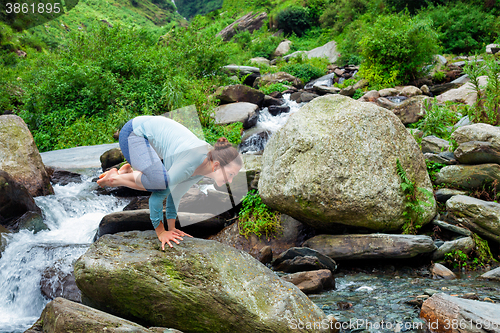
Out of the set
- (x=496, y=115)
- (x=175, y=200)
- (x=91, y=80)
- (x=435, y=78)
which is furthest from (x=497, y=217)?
(x=91, y=80)

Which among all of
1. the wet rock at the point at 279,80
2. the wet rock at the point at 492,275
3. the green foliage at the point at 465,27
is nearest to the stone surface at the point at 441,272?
the wet rock at the point at 492,275

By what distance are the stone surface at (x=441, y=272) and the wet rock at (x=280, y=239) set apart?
199cm

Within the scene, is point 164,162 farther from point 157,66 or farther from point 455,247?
point 157,66

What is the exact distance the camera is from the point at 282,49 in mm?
27203

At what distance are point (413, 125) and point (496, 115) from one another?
2.47 m

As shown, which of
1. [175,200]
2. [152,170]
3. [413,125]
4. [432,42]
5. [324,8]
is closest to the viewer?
[152,170]

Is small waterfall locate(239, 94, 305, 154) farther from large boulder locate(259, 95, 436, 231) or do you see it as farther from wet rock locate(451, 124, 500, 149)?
wet rock locate(451, 124, 500, 149)

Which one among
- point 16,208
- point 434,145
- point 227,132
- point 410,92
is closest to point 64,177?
point 16,208

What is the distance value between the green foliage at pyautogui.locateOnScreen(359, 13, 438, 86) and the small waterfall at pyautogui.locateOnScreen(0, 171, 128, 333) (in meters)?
11.8

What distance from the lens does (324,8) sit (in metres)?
30.3

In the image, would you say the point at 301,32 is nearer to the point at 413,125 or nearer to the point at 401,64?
the point at 401,64

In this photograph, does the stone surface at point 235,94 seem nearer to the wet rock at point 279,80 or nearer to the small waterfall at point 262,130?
the small waterfall at point 262,130

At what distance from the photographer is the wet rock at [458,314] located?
2990 millimetres

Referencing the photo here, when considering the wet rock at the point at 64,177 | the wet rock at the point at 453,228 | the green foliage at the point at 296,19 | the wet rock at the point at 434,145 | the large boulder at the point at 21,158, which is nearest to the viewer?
the wet rock at the point at 453,228
